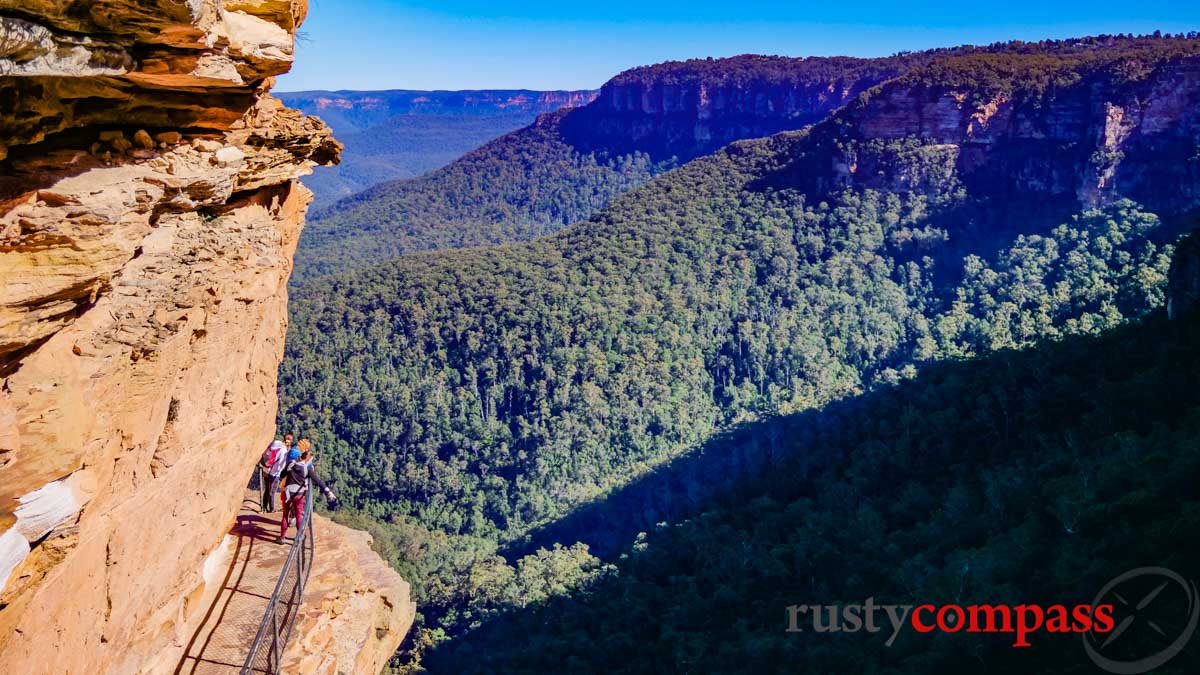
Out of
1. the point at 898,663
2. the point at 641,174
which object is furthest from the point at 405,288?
the point at 641,174

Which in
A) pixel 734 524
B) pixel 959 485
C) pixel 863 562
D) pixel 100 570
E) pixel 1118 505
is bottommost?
pixel 734 524

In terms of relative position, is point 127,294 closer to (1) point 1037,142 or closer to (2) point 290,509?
(2) point 290,509

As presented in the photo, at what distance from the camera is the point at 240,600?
8.80m

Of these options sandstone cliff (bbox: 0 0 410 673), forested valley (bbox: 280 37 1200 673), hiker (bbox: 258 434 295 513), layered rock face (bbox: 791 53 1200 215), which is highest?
layered rock face (bbox: 791 53 1200 215)

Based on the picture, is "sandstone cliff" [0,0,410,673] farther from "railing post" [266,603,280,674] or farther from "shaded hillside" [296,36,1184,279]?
"shaded hillside" [296,36,1184,279]

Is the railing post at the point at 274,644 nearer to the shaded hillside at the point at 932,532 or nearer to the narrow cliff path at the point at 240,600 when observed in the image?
the narrow cliff path at the point at 240,600

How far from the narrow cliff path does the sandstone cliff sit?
0.27 m

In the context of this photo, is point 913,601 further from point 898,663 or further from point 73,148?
point 73,148

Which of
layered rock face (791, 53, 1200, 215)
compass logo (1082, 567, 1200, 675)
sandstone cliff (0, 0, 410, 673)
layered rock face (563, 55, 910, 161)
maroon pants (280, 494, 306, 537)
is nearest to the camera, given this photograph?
sandstone cliff (0, 0, 410, 673)

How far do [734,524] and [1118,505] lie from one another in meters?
14.6

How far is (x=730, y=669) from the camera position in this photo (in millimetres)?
19641

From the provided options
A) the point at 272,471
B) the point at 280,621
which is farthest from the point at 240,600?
the point at 272,471

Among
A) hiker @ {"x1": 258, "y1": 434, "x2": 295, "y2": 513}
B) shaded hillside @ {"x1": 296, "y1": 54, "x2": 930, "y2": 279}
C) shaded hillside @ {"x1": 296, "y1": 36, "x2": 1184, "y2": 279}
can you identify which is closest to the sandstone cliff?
hiker @ {"x1": 258, "y1": 434, "x2": 295, "y2": 513}

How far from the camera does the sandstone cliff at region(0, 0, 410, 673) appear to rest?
439 centimetres
